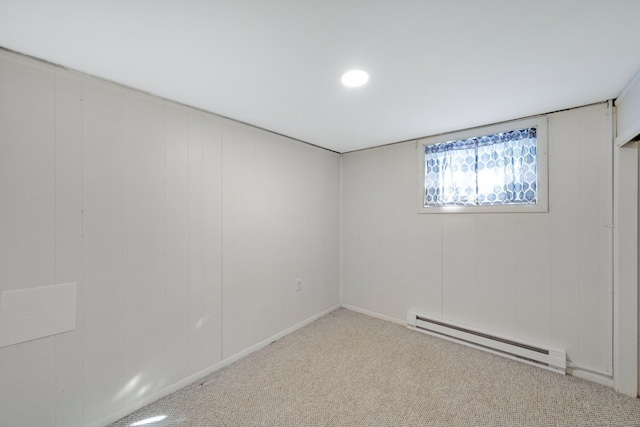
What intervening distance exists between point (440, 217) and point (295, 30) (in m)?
2.35

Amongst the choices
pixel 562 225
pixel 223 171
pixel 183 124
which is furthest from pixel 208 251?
pixel 562 225

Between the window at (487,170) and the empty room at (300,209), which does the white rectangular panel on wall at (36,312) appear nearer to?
the empty room at (300,209)

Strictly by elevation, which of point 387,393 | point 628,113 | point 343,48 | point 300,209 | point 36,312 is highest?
point 343,48

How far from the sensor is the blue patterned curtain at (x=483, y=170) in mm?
2391

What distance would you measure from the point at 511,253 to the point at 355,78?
7.01 feet

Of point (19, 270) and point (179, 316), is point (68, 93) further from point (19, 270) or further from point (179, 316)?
point (179, 316)

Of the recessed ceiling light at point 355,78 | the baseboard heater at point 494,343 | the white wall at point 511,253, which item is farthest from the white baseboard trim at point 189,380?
the recessed ceiling light at point 355,78

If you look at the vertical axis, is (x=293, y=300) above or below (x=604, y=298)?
below

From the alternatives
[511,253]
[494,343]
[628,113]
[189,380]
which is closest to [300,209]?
[189,380]

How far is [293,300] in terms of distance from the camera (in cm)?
303

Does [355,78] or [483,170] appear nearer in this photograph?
[355,78]

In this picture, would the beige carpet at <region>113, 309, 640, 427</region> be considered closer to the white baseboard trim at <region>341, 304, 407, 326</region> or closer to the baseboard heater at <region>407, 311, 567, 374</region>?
the baseboard heater at <region>407, 311, 567, 374</region>

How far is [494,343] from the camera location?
97.6 inches

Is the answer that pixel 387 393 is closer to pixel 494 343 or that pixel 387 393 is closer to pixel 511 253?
pixel 494 343
